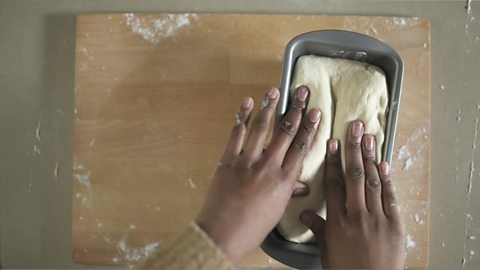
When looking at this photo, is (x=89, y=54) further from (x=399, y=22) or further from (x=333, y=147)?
(x=399, y=22)

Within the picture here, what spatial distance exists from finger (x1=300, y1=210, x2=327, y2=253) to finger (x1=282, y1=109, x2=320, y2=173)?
0.08 meters

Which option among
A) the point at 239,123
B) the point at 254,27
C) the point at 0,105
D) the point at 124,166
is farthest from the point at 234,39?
the point at 0,105

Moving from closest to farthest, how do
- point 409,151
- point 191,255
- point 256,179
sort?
point 191,255, point 256,179, point 409,151

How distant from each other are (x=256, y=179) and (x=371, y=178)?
0.20m

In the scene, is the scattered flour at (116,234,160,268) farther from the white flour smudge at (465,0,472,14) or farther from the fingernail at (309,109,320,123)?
the white flour smudge at (465,0,472,14)

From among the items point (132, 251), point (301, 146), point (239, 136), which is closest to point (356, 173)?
point (301, 146)

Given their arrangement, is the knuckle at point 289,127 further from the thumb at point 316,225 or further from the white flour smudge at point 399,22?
the white flour smudge at point 399,22

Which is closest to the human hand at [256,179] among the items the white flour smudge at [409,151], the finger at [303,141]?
the finger at [303,141]

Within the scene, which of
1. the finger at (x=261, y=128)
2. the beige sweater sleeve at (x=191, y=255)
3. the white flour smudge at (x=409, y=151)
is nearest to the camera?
the beige sweater sleeve at (x=191, y=255)

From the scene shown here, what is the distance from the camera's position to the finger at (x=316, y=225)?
71 centimetres

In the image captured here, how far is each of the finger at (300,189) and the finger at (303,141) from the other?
31 mm

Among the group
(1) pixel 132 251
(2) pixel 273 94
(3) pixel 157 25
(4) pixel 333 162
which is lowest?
(1) pixel 132 251

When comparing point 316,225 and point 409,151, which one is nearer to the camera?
point 316,225

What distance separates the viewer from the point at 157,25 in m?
0.86
